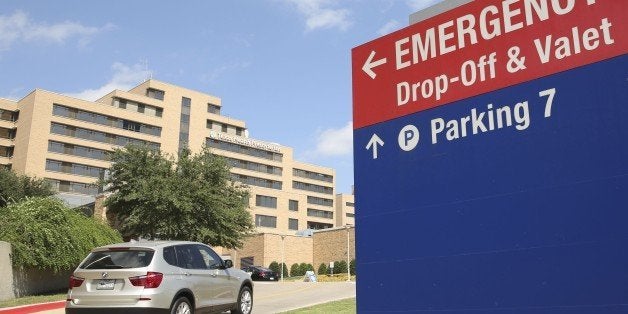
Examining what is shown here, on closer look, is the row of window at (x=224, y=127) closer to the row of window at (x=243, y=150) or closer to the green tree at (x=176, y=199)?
the row of window at (x=243, y=150)

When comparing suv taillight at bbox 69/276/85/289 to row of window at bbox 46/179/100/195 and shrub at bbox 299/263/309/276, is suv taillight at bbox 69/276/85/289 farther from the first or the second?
row of window at bbox 46/179/100/195

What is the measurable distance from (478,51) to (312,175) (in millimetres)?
103794

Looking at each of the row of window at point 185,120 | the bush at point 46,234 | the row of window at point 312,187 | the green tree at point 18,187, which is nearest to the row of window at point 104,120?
the row of window at point 185,120

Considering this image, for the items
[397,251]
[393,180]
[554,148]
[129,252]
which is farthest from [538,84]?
[129,252]

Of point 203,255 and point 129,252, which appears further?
point 203,255

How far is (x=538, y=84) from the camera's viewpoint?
143 inches

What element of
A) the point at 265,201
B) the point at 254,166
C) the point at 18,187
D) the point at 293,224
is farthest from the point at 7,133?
the point at 293,224

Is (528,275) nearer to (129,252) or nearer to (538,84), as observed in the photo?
(538,84)

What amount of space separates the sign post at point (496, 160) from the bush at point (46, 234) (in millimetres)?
15597

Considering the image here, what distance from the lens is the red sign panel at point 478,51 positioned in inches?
139

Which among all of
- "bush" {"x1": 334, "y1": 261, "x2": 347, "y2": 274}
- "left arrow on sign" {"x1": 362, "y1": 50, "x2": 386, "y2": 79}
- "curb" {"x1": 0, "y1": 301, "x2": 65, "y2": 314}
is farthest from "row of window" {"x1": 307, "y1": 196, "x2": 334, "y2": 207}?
"left arrow on sign" {"x1": 362, "y1": 50, "x2": 386, "y2": 79}

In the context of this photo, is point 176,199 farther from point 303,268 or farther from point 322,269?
point 322,269

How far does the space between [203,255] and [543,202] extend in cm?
849

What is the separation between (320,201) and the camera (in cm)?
10769
